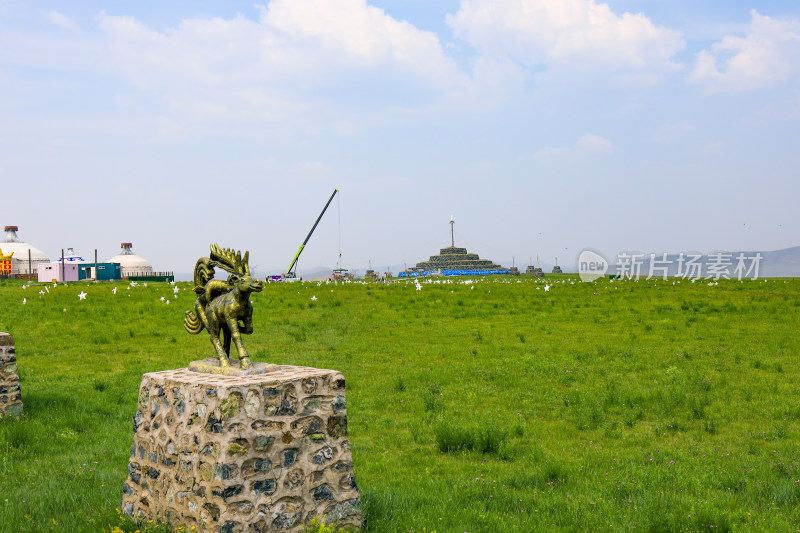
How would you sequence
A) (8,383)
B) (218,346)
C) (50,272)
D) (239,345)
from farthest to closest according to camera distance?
1. (50,272)
2. (8,383)
3. (218,346)
4. (239,345)

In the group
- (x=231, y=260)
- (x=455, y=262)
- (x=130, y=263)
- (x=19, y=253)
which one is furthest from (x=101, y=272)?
(x=231, y=260)

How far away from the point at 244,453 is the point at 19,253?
106133 mm

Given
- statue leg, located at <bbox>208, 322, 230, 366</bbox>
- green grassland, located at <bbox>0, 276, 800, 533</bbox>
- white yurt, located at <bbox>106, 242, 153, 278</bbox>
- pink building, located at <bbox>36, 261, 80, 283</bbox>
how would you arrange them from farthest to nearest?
white yurt, located at <bbox>106, 242, 153, 278</bbox> < pink building, located at <bbox>36, 261, 80, 283</bbox> < green grassland, located at <bbox>0, 276, 800, 533</bbox> < statue leg, located at <bbox>208, 322, 230, 366</bbox>

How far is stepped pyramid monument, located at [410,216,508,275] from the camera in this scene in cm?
12825

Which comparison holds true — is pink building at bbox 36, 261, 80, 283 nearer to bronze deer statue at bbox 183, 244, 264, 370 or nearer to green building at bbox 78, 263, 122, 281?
green building at bbox 78, 263, 122, 281

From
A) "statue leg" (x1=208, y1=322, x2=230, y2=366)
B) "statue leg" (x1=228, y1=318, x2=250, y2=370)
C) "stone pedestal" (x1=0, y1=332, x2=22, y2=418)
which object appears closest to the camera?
"statue leg" (x1=228, y1=318, x2=250, y2=370)

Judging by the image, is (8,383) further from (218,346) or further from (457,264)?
(457,264)

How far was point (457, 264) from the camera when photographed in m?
136

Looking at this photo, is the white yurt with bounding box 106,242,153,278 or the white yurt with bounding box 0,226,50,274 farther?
the white yurt with bounding box 106,242,153,278

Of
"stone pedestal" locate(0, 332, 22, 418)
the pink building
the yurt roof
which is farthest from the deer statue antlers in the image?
the yurt roof

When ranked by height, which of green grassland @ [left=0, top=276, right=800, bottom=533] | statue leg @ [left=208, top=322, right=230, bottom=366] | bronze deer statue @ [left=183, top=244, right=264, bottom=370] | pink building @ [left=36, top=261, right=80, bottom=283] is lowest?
green grassland @ [left=0, top=276, right=800, bottom=533]

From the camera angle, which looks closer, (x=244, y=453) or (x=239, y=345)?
(x=244, y=453)

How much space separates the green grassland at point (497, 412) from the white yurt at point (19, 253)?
72.1m

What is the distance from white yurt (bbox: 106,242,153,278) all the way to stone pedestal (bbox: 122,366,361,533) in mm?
94834
